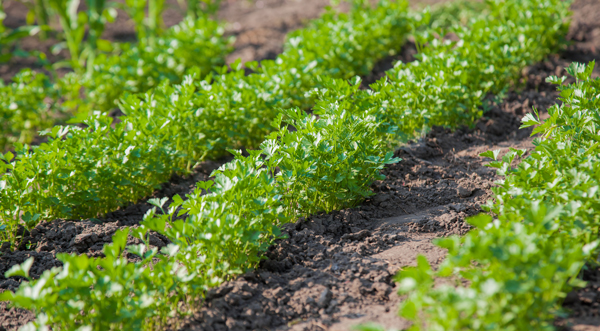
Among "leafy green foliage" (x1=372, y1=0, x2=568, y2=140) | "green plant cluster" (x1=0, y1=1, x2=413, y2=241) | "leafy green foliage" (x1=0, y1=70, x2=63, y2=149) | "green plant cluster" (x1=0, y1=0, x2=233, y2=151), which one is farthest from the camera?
"green plant cluster" (x1=0, y1=0, x2=233, y2=151)

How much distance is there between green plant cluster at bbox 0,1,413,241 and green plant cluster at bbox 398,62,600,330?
5.22 feet

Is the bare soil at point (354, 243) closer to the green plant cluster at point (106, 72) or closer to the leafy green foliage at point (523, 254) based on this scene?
the leafy green foliage at point (523, 254)

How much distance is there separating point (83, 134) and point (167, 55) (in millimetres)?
2668

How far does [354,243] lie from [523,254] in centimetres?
121

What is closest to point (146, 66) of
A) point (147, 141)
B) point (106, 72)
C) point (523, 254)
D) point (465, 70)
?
point (106, 72)

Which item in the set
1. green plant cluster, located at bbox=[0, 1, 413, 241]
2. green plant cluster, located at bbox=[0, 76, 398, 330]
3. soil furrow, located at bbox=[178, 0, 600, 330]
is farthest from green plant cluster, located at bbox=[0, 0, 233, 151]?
soil furrow, located at bbox=[178, 0, 600, 330]

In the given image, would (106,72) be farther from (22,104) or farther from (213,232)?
(213,232)

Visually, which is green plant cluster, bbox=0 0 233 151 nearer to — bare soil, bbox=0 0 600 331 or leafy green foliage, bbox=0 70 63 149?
leafy green foliage, bbox=0 70 63 149

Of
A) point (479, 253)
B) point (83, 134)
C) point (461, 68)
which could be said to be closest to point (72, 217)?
point (83, 134)

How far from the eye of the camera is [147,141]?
131 inches

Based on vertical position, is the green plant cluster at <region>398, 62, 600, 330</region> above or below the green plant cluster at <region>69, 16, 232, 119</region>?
below

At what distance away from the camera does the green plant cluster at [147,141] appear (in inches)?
119

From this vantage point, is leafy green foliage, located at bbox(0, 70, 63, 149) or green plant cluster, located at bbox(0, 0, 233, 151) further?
green plant cluster, located at bbox(0, 0, 233, 151)

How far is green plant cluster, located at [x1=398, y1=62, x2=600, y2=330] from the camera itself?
5.34ft
